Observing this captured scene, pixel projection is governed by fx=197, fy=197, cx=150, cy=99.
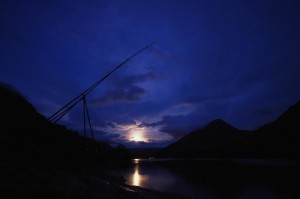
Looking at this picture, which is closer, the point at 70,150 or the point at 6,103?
the point at 6,103

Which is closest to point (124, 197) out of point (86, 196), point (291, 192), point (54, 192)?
point (86, 196)

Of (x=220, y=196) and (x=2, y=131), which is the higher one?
(x=2, y=131)

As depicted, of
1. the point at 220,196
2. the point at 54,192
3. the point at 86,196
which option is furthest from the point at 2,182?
the point at 220,196

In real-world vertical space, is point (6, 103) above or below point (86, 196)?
above

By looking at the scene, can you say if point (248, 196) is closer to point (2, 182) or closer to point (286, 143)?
point (2, 182)

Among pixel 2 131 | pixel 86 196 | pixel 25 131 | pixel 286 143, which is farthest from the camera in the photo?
pixel 286 143

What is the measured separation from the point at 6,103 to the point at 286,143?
735 feet

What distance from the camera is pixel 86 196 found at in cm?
1355

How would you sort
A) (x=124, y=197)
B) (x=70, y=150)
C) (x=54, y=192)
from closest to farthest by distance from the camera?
(x=54, y=192) → (x=124, y=197) → (x=70, y=150)

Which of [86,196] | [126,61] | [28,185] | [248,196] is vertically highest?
[126,61]

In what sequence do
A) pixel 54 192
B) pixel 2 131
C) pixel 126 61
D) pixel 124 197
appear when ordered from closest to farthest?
1. pixel 54 192
2. pixel 126 61
3. pixel 124 197
4. pixel 2 131

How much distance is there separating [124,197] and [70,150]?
57.9m

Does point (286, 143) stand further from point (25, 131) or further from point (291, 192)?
point (25, 131)

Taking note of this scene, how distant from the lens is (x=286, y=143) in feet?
627
